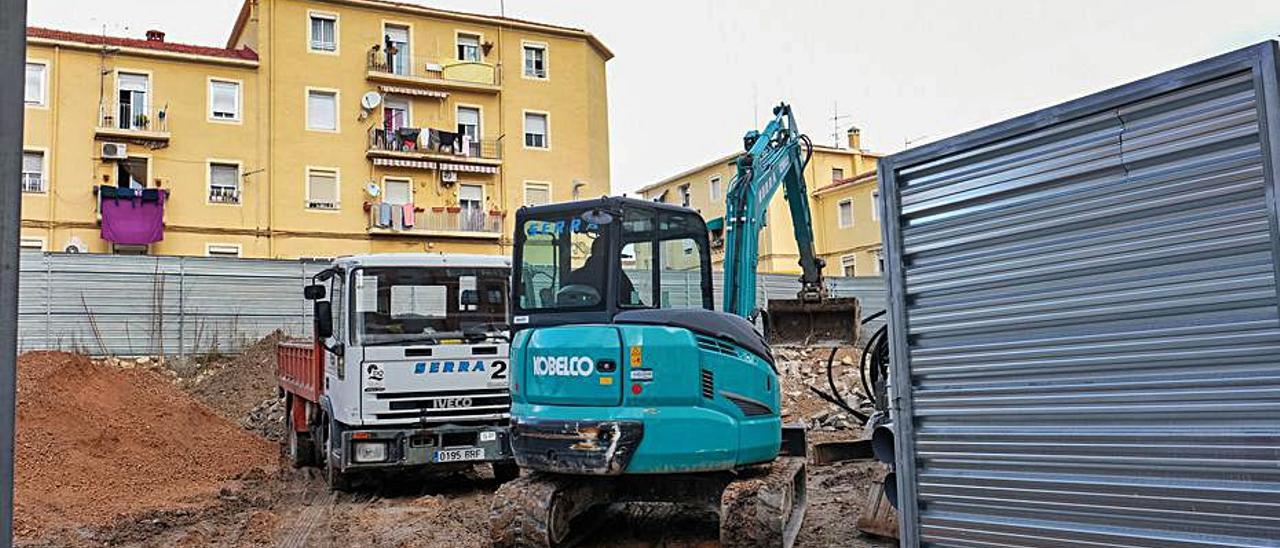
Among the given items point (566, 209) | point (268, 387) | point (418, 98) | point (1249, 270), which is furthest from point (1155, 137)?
point (418, 98)

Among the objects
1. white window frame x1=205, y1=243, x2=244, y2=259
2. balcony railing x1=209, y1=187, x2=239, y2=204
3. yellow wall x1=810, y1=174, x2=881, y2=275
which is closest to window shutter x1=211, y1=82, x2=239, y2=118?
balcony railing x1=209, y1=187, x2=239, y2=204

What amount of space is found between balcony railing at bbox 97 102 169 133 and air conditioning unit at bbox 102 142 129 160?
67 cm

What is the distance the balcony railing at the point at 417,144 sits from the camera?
33594mm

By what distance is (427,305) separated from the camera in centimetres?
1061

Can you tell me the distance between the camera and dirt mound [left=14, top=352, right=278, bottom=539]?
33.4 feet

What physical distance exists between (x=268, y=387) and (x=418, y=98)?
17.2 meters

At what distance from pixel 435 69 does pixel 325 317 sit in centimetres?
2592

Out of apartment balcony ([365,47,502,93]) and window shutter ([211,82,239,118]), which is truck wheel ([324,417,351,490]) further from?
apartment balcony ([365,47,502,93])

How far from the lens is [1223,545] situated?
309 centimetres

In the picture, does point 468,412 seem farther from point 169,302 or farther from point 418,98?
point 418,98

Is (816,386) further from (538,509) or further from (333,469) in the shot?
(538,509)

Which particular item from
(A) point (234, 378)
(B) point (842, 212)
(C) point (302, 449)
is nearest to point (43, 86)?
(A) point (234, 378)

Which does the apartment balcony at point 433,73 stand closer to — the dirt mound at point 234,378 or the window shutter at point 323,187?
the window shutter at point 323,187

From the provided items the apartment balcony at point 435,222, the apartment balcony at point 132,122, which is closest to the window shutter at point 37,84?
the apartment balcony at point 132,122
